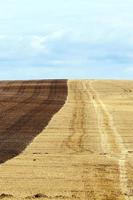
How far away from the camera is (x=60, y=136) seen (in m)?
30.1

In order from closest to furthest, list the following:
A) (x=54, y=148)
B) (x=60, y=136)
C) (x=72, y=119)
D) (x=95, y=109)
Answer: (x=54, y=148) < (x=60, y=136) < (x=72, y=119) < (x=95, y=109)

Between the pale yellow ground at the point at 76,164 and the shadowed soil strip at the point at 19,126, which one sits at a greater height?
the shadowed soil strip at the point at 19,126

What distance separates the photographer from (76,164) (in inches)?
818

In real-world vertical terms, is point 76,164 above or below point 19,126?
below

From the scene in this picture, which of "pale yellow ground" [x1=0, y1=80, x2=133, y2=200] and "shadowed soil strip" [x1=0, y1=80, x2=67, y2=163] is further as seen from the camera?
"shadowed soil strip" [x1=0, y1=80, x2=67, y2=163]

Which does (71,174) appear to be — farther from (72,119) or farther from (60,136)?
(72,119)

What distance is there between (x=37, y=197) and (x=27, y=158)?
24.9 ft

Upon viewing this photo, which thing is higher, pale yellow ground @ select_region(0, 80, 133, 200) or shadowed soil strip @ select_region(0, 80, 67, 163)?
shadowed soil strip @ select_region(0, 80, 67, 163)

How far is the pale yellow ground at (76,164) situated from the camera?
51.8ft

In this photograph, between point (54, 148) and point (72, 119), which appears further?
point (72, 119)

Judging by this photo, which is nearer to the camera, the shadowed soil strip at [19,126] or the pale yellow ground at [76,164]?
the pale yellow ground at [76,164]

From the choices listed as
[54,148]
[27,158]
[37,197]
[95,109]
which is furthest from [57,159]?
[95,109]

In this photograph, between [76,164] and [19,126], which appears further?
[19,126]

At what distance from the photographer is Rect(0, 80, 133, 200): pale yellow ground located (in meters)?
15.8
